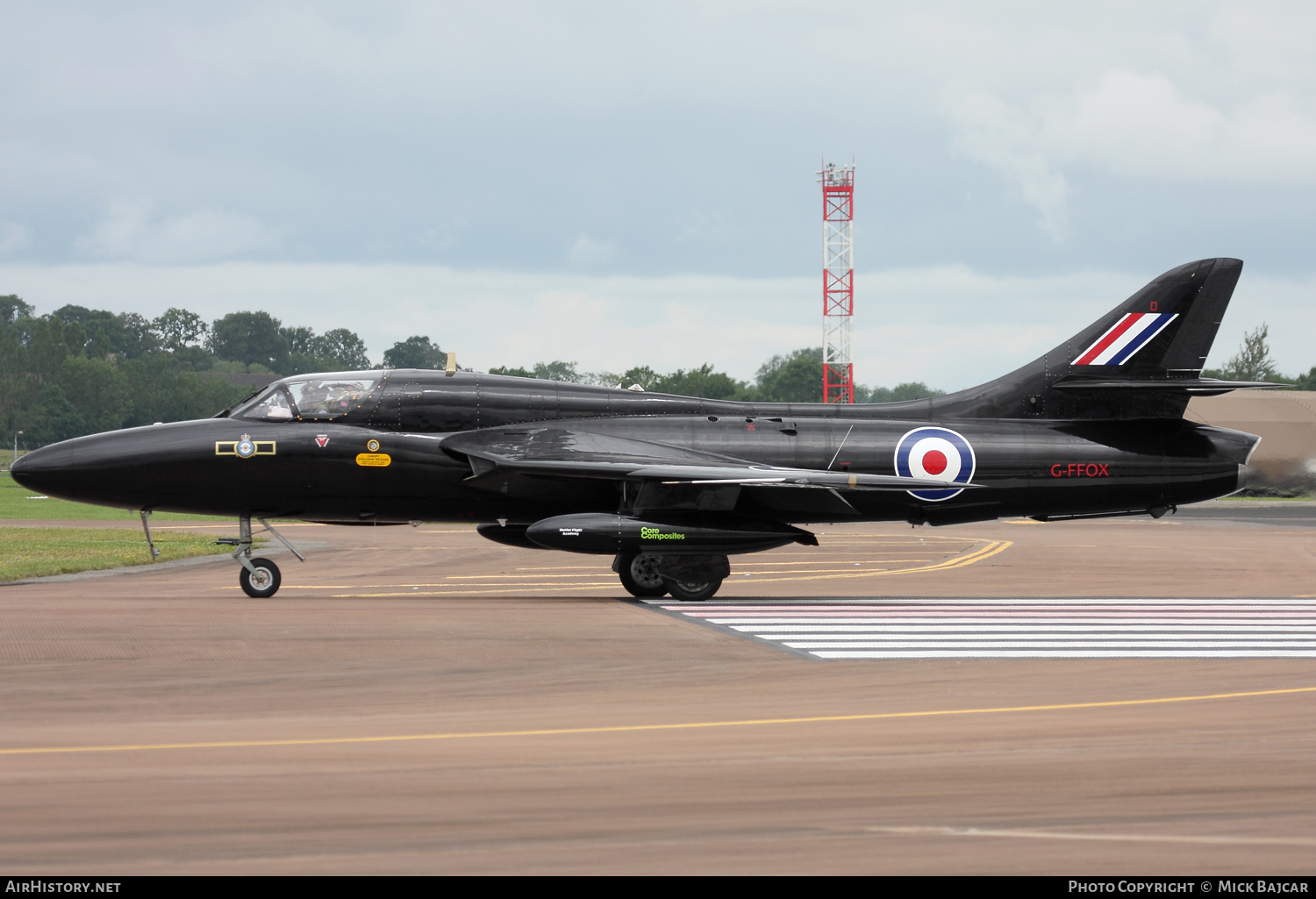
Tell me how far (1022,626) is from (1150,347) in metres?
6.56

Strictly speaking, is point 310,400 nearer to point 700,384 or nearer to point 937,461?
point 937,461

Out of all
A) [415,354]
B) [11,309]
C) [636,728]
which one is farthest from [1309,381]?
[11,309]

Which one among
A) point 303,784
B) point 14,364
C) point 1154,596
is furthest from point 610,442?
point 14,364

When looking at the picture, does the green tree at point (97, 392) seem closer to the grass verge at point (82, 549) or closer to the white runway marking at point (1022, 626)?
the grass verge at point (82, 549)

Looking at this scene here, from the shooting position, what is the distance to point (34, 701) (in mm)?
8531

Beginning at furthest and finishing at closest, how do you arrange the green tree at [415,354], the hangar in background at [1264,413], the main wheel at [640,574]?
1. the green tree at [415,354]
2. the hangar in background at [1264,413]
3. the main wheel at [640,574]

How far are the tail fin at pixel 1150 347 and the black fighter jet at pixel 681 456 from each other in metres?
0.03

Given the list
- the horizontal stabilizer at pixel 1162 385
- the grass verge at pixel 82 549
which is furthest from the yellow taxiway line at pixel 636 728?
the grass verge at pixel 82 549

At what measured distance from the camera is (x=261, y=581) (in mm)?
16438

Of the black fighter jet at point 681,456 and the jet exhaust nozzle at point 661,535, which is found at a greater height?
the black fighter jet at point 681,456

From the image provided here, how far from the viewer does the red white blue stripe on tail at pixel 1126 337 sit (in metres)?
18.5

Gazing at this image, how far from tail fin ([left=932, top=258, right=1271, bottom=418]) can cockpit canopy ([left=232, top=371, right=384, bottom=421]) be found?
36.1ft

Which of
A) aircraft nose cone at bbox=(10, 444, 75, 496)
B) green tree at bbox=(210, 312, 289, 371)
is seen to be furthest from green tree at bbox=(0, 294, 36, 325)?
aircraft nose cone at bbox=(10, 444, 75, 496)

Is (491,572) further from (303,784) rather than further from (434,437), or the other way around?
(303,784)
